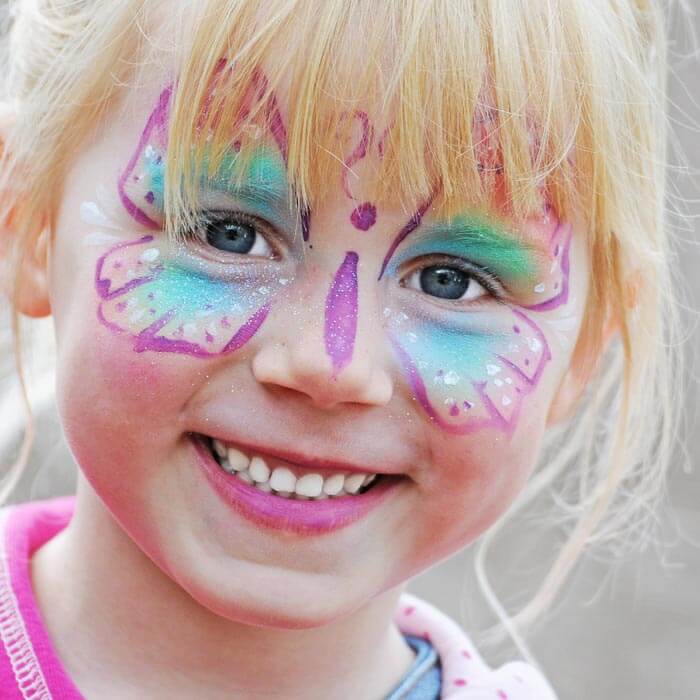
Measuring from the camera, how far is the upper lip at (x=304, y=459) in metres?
1.35

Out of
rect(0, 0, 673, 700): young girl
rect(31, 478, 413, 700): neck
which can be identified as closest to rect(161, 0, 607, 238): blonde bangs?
rect(0, 0, 673, 700): young girl

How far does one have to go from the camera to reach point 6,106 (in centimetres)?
162

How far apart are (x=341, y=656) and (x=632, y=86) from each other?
0.76 m

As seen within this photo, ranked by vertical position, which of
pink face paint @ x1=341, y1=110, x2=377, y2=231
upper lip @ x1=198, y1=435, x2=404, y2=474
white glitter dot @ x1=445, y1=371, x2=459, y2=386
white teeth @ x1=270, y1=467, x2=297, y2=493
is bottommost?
white teeth @ x1=270, y1=467, x2=297, y2=493

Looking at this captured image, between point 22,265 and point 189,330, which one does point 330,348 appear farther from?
point 22,265

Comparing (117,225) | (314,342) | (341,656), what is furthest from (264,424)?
(341,656)

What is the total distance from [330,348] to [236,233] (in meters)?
0.17

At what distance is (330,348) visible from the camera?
4.27ft

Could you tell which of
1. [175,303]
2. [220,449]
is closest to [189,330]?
[175,303]

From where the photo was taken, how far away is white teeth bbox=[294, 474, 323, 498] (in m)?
1.39

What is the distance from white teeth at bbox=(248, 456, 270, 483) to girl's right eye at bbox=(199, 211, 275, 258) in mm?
215

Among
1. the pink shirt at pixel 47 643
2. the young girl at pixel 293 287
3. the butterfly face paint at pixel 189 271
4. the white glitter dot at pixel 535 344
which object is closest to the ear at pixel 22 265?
the young girl at pixel 293 287

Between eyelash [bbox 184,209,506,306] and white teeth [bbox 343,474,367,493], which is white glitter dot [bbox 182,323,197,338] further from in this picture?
white teeth [bbox 343,474,367,493]

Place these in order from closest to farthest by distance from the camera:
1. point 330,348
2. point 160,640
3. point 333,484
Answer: point 330,348 → point 333,484 → point 160,640
